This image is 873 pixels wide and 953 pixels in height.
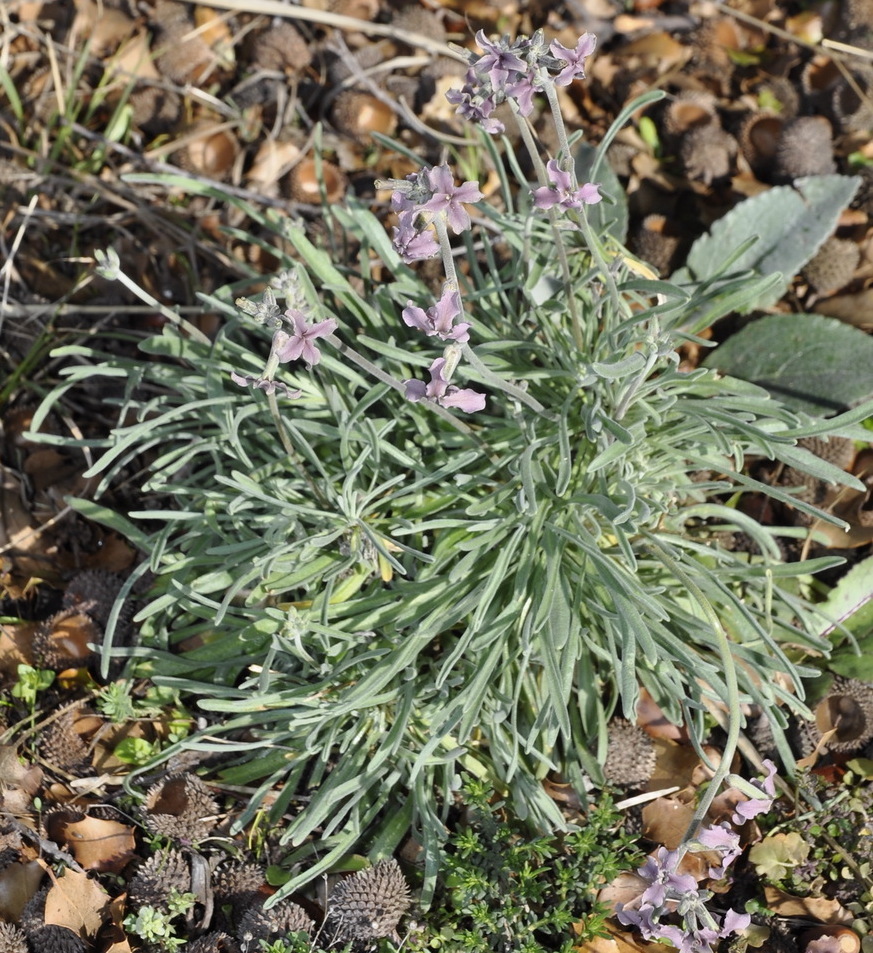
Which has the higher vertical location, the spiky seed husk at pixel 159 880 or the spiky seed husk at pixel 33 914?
the spiky seed husk at pixel 159 880

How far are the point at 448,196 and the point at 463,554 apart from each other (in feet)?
4.29

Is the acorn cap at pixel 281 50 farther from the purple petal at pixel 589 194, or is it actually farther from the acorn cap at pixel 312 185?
the purple petal at pixel 589 194

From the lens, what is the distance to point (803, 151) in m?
3.68

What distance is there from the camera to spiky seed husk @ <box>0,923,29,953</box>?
8.34 ft

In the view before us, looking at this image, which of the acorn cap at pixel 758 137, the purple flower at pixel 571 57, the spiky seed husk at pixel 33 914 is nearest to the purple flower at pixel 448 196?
the purple flower at pixel 571 57

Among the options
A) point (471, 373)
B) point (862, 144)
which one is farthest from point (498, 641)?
point (862, 144)

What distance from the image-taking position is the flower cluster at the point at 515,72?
1873 millimetres

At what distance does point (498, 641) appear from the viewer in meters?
2.69

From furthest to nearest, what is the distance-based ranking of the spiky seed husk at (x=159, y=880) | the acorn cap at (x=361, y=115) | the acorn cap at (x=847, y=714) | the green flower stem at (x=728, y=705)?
the acorn cap at (x=361, y=115)
the acorn cap at (x=847, y=714)
the spiky seed husk at (x=159, y=880)
the green flower stem at (x=728, y=705)

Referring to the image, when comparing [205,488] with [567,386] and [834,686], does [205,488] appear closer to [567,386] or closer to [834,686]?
[567,386]

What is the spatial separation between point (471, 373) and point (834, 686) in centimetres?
151

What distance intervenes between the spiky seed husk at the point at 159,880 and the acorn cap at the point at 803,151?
10.6 ft

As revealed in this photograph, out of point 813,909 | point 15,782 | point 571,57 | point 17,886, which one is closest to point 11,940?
point 17,886

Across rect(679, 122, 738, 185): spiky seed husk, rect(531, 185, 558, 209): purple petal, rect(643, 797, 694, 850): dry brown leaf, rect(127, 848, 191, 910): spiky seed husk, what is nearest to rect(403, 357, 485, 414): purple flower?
rect(531, 185, 558, 209): purple petal
